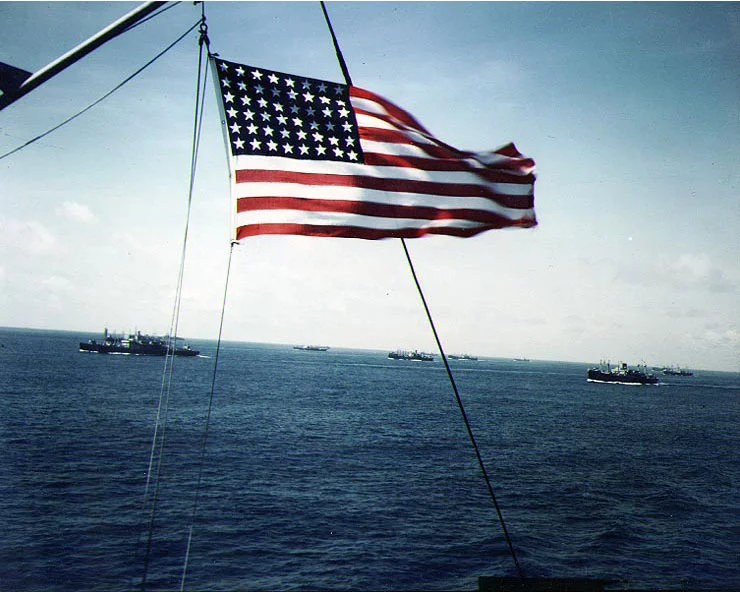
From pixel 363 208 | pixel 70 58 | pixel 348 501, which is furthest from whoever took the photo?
pixel 348 501

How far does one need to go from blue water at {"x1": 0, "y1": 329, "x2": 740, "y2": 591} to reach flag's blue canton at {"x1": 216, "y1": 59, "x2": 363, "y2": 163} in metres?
17.8

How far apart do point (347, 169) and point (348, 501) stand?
83.4ft

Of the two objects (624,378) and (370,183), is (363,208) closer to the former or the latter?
(370,183)

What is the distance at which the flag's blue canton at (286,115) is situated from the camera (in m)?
6.60

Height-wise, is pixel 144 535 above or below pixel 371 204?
below

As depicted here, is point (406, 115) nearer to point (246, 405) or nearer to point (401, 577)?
point (401, 577)

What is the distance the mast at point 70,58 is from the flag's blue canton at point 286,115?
1.99 meters

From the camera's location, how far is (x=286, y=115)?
6.91 m

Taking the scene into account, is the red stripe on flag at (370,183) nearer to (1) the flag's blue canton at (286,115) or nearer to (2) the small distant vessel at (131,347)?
(1) the flag's blue canton at (286,115)

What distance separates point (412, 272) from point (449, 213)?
1461 millimetres

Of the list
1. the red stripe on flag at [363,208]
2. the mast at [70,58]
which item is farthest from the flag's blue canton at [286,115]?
the mast at [70,58]

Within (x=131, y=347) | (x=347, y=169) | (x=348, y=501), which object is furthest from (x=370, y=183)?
(x=131, y=347)

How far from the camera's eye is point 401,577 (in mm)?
20062

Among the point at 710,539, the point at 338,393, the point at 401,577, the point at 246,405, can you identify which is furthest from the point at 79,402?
the point at 710,539
